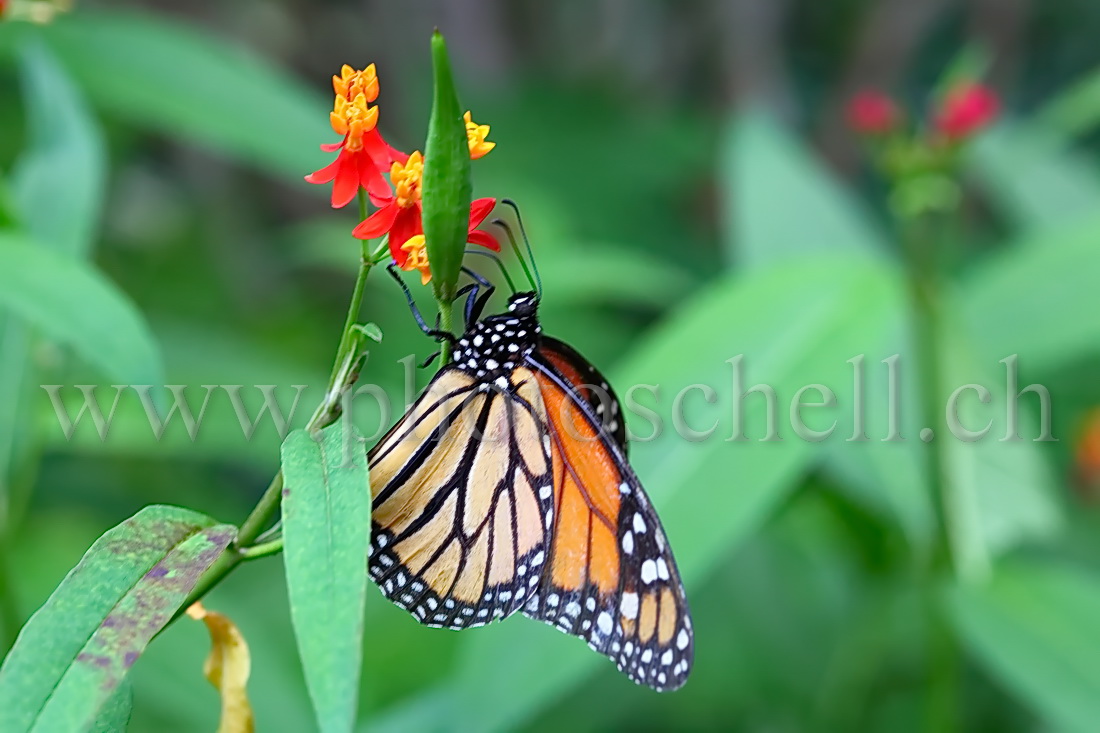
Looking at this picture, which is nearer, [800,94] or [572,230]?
[572,230]

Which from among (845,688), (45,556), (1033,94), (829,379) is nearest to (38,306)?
(45,556)

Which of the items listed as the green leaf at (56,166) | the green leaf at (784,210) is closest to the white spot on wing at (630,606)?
the green leaf at (56,166)

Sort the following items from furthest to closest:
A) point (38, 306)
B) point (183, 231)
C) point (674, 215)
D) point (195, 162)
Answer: point (674, 215)
point (195, 162)
point (183, 231)
point (38, 306)

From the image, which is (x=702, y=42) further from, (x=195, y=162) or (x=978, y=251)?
(x=195, y=162)

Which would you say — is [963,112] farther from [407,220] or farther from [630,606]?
[407,220]

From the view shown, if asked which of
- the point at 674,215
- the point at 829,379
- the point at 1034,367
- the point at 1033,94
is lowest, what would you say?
the point at 829,379

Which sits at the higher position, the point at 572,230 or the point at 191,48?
the point at 572,230
